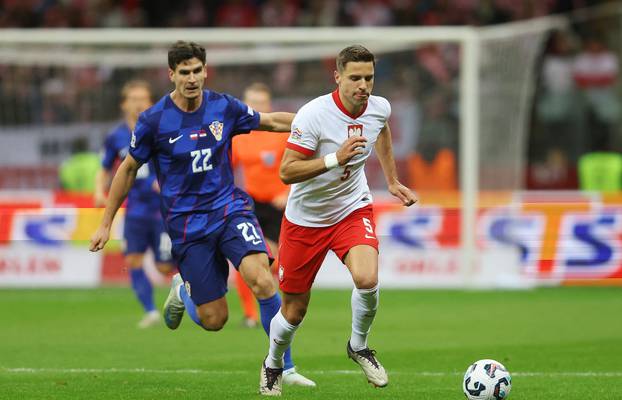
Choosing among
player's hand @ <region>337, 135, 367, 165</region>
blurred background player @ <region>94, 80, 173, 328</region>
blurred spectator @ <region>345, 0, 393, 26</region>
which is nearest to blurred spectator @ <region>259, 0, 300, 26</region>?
blurred spectator @ <region>345, 0, 393, 26</region>

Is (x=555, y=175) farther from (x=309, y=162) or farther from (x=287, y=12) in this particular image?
(x=309, y=162)

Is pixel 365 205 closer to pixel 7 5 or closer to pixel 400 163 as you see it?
pixel 400 163

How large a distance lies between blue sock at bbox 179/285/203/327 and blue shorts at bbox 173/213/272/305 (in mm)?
166

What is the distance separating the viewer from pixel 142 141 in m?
9.01

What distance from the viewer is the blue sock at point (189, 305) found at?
953cm

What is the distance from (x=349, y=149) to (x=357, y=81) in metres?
0.62

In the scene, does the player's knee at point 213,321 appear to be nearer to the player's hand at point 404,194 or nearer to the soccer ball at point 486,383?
the player's hand at point 404,194

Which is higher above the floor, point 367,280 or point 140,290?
point 367,280

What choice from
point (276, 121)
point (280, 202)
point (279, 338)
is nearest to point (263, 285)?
point (279, 338)

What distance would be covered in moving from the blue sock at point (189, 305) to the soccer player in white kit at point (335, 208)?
0.94m

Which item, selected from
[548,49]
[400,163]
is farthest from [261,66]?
[548,49]

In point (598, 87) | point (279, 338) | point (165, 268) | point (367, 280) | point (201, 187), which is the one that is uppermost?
point (201, 187)

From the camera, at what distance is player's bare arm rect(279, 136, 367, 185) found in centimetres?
805

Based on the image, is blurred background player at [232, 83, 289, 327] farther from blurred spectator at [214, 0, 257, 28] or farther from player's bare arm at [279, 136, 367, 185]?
blurred spectator at [214, 0, 257, 28]
